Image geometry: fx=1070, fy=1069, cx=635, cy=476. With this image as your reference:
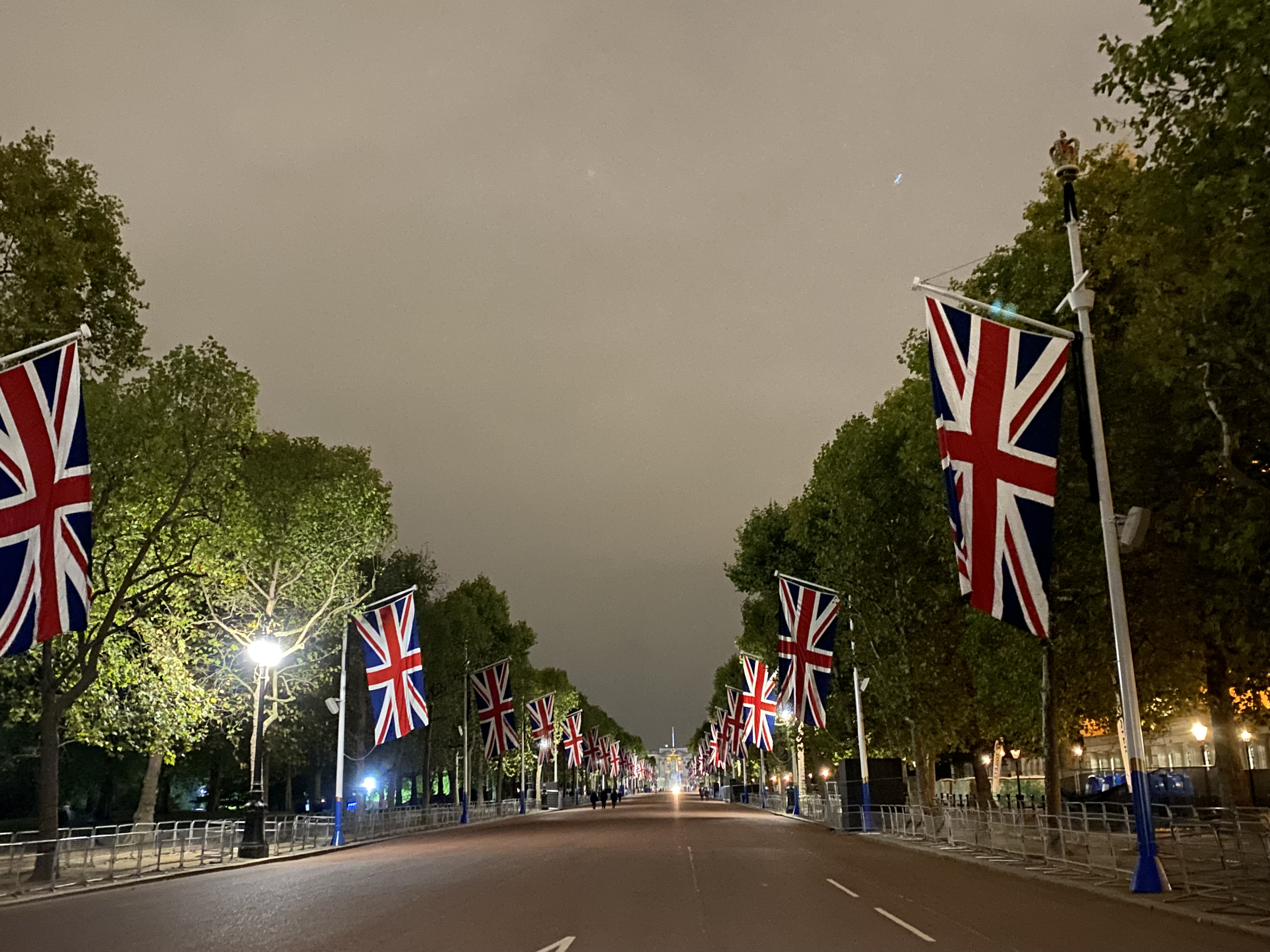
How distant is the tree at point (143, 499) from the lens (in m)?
28.6

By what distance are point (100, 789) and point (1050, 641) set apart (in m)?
62.4

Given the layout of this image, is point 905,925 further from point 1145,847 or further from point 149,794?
point 149,794

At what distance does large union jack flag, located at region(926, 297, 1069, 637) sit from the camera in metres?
15.9

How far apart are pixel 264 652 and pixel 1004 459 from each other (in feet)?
88.7

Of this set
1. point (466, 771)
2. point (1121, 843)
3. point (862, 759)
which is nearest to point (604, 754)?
point (466, 771)

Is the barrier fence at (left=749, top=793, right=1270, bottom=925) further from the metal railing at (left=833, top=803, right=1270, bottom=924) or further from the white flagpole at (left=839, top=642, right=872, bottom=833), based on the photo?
the white flagpole at (left=839, top=642, right=872, bottom=833)

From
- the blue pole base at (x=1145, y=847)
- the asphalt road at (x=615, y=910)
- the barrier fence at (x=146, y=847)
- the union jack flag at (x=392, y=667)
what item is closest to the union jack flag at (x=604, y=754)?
the barrier fence at (x=146, y=847)

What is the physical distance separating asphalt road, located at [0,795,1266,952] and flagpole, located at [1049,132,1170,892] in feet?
Answer: 3.68

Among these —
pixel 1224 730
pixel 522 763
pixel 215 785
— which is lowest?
pixel 215 785

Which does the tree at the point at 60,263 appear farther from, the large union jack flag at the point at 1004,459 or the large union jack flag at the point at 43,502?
the large union jack flag at the point at 1004,459

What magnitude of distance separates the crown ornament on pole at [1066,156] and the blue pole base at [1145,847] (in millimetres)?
10119

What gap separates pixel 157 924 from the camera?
15906mm

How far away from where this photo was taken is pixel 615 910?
16078 mm

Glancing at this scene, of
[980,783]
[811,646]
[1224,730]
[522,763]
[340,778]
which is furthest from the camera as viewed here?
[522,763]
